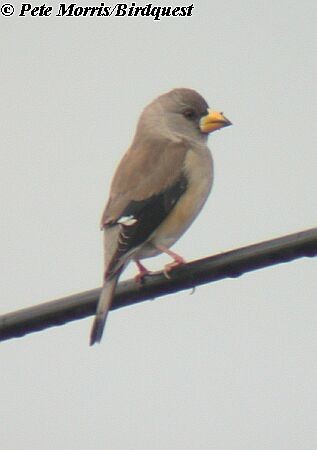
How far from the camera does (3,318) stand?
628 centimetres

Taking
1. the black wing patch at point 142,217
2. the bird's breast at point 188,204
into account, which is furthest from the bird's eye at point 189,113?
the black wing patch at point 142,217

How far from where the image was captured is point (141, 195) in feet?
28.7

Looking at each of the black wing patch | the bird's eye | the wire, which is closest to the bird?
the black wing patch

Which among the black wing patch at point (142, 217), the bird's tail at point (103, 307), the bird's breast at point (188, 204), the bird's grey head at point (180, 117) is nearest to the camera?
the bird's tail at point (103, 307)

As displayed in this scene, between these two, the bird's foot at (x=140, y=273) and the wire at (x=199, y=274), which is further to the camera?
the bird's foot at (x=140, y=273)

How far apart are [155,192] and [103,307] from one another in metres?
2.10

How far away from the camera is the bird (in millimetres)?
8366

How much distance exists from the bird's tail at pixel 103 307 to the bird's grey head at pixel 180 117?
258 centimetres

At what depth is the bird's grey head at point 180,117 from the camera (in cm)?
1024

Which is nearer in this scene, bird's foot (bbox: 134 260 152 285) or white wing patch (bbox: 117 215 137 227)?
bird's foot (bbox: 134 260 152 285)

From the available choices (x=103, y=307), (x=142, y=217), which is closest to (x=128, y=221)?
(x=142, y=217)

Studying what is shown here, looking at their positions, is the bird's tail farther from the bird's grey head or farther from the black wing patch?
the bird's grey head

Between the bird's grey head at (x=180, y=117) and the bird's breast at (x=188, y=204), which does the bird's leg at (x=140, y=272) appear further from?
the bird's grey head at (x=180, y=117)

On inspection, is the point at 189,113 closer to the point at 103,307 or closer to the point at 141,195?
the point at 141,195
